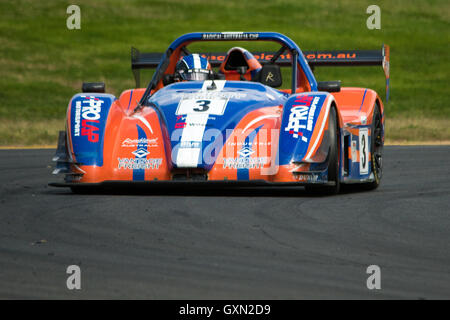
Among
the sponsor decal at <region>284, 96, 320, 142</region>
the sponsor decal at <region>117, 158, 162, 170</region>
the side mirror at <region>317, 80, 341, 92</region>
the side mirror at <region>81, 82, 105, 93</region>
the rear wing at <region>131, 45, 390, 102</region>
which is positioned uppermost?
the rear wing at <region>131, 45, 390, 102</region>

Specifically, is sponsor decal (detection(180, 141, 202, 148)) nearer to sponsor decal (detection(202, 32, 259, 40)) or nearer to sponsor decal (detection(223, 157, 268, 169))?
sponsor decal (detection(223, 157, 268, 169))

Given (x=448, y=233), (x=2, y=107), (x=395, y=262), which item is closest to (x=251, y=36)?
(x=448, y=233)

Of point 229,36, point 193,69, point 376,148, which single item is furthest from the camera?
point 376,148

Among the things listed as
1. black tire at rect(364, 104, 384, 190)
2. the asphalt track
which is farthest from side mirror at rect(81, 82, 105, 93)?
black tire at rect(364, 104, 384, 190)

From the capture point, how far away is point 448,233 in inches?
255

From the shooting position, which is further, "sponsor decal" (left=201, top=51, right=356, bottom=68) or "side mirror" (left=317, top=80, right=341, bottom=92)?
"sponsor decal" (left=201, top=51, right=356, bottom=68)

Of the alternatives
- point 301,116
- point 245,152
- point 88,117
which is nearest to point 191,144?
point 245,152

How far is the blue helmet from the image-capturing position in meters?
9.91

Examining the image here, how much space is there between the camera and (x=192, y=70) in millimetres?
9914

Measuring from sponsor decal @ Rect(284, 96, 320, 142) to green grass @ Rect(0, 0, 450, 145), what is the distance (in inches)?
799

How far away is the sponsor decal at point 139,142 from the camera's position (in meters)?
8.27

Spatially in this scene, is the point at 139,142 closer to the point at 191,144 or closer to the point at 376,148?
the point at 191,144

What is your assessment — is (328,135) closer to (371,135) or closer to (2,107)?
(371,135)

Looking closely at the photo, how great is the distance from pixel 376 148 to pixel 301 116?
2.34 meters
